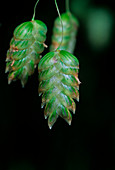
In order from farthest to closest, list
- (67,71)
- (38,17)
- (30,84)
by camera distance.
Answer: (30,84) < (38,17) < (67,71)

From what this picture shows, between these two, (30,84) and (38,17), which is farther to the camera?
(30,84)

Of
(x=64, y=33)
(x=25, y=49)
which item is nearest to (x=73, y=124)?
(x=64, y=33)

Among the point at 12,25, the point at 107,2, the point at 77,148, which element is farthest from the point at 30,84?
the point at 107,2

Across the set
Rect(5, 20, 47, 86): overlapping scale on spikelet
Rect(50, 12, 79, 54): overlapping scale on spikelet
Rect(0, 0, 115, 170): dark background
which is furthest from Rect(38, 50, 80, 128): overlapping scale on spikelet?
Rect(0, 0, 115, 170): dark background

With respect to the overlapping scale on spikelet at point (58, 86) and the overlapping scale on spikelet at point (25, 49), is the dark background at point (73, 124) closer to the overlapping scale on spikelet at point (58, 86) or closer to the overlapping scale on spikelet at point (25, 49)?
the overlapping scale on spikelet at point (25, 49)

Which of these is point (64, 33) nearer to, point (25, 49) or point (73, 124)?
point (25, 49)

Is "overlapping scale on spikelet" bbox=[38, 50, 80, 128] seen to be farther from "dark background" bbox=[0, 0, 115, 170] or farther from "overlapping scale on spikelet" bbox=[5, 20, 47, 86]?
"dark background" bbox=[0, 0, 115, 170]

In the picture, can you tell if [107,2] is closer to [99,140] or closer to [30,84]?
[30,84]

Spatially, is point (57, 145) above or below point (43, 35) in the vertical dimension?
below
